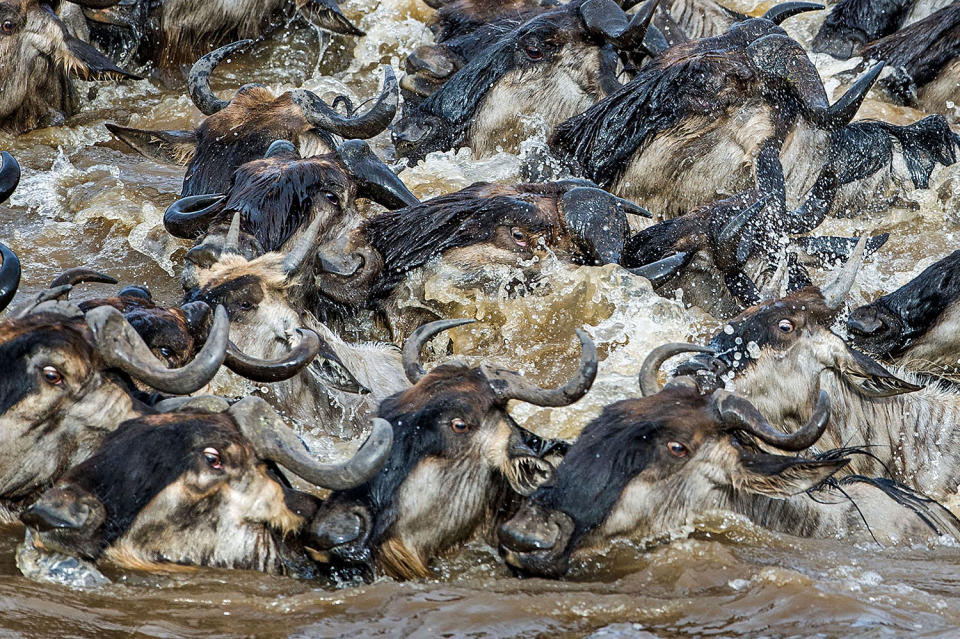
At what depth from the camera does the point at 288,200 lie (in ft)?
25.5

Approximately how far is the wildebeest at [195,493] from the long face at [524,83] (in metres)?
4.91

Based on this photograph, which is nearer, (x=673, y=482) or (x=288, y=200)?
(x=673, y=482)

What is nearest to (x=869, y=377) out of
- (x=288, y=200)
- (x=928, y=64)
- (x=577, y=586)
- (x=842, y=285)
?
(x=842, y=285)

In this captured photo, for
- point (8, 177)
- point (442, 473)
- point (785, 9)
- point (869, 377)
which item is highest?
point (785, 9)

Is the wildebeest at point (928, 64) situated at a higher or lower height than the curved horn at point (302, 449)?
higher

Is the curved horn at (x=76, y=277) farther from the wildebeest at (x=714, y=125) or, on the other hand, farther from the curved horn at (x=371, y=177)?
the wildebeest at (x=714, y=125)

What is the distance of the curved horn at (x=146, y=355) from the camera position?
5516mm

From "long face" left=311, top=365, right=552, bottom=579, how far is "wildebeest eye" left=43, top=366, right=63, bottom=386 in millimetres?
1352

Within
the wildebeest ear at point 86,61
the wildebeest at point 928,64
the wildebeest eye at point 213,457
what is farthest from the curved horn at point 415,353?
the wildebeest at point 928,64

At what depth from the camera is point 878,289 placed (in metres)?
8.20

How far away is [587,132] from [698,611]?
→ 4971mm

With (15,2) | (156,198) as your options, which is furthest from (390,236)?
(15,2)

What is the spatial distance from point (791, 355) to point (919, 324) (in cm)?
102

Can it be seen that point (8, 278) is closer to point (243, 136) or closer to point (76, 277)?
point (76, 277)
